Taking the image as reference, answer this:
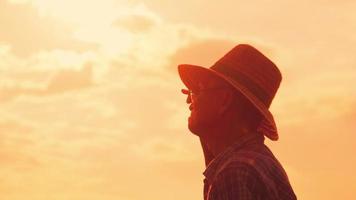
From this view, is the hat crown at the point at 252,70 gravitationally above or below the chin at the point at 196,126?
above

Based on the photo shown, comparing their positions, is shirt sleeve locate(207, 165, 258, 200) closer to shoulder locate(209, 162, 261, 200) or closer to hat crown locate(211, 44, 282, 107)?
shoulder locate(209, 162, 261, 200)

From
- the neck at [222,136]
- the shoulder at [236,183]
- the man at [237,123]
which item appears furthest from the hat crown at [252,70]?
the shoulder at [236,183]

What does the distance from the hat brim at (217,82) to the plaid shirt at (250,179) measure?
103 cm

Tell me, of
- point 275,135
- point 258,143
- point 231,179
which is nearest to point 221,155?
point 258,143

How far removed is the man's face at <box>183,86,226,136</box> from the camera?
7664 millimetres

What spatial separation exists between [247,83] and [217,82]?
36 centimetres

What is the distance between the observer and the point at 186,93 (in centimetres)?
861

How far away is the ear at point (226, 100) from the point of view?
772 cm

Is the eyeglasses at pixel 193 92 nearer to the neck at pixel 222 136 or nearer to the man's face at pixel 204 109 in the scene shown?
the man's face at pixel 204 109

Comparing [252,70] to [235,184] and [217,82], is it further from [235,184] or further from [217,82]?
[235,184]

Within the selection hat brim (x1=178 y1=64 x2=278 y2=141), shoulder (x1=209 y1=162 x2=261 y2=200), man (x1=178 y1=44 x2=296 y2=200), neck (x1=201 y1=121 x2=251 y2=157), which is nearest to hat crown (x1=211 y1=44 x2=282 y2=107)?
man (x1=178 y1=44 x2=296 y2=200)

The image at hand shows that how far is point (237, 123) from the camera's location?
757cm

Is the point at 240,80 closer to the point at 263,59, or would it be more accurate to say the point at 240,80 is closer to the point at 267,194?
the point at 263,59

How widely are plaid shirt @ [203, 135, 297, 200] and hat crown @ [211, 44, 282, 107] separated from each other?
1.44m
